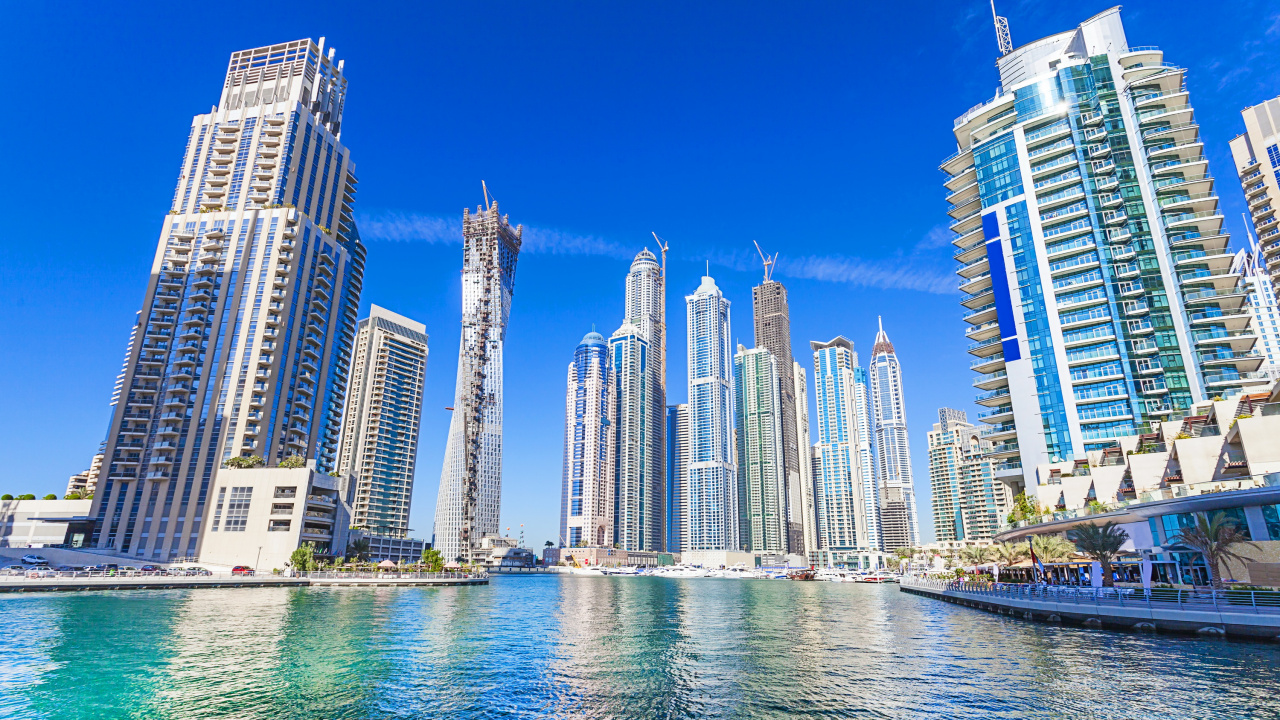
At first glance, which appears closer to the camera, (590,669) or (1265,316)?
(590,669)

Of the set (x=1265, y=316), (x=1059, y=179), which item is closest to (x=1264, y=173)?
(x=1265, y=316)

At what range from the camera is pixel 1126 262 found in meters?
94.9

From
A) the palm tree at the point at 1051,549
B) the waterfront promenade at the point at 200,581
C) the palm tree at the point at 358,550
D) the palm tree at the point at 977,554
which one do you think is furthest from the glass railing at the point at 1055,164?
the palm tree at the point at 358,550

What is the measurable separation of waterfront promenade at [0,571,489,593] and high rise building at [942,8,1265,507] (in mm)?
101539

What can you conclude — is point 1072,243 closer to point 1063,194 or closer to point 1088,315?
point 1063,194

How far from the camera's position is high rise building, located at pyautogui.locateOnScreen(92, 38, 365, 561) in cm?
11400

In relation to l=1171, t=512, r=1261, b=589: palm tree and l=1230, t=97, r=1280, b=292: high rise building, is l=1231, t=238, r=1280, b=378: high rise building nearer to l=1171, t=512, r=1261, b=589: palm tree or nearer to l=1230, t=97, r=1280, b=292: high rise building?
l=1230, t=97, r=1280, b=292: high rise building

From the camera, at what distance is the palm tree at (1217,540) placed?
156 ft

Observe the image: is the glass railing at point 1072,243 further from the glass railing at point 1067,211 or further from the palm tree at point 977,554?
the palm tree at point 977,554

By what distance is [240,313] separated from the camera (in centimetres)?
12288

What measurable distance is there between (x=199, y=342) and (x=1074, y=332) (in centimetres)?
14947

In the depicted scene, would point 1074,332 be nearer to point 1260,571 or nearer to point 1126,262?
point 1126,262

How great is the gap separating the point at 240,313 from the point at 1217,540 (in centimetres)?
14287

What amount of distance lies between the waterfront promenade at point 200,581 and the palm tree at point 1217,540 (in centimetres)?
10356
